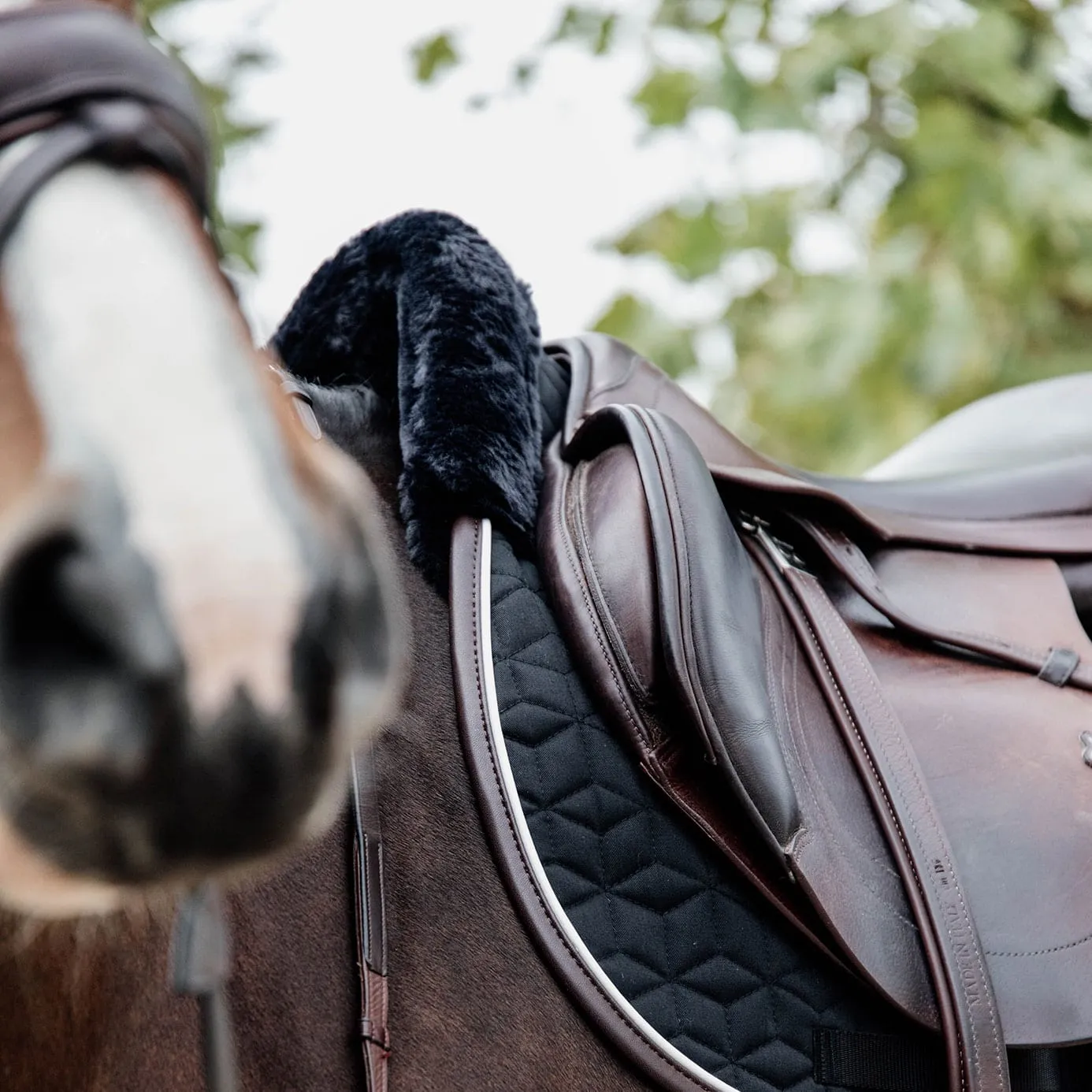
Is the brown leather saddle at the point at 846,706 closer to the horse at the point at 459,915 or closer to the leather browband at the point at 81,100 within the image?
the horse at the point at 459,915

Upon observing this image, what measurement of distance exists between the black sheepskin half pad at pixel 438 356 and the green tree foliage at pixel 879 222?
2.27 meters

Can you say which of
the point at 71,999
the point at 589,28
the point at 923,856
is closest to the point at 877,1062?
the point at 923,856

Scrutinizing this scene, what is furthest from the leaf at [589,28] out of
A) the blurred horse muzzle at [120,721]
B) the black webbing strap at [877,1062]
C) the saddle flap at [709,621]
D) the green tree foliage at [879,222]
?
the blurred horse muzzle at [120,721]

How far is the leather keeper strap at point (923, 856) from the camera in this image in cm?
85

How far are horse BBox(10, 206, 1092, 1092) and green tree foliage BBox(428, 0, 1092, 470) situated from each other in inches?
92.6

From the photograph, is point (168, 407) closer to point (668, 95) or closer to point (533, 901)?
point (533, 901)

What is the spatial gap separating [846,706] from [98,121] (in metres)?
0.65

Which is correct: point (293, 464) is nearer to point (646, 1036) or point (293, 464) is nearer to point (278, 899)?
point (278, 899)

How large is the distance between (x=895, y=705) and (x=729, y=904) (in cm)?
22

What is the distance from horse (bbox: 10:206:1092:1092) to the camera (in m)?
0.74

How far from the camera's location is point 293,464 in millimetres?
518

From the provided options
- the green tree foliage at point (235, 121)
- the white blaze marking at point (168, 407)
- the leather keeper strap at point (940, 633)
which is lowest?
the leather keeper strap at point (940, 633)

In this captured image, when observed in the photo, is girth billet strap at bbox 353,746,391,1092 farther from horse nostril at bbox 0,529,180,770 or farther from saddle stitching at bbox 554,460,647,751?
horse nostril at bbox 0,529,180,770

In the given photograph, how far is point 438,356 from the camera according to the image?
0.93 m
